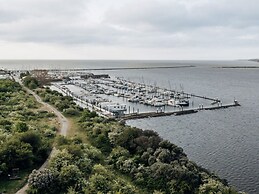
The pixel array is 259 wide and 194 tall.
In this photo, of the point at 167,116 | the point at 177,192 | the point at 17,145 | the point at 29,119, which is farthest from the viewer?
the point at 167,116

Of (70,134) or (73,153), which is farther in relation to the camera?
(70,134)

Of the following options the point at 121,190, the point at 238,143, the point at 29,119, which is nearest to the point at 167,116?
the point at 238,143

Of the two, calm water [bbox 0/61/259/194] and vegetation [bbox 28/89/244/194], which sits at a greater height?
vegetation [bbox 28/89/244/194]

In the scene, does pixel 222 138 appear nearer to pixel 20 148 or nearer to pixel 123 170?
pixel 123 170

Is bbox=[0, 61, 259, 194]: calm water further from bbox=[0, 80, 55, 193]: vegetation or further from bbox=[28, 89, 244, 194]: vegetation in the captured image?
bbox=[0, 80, 55, 193]: vegetation

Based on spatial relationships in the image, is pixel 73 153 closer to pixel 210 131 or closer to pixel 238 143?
pixel 238 143

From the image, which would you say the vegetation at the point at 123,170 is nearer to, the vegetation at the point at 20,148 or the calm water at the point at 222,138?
the vegetation at the point at 20,148

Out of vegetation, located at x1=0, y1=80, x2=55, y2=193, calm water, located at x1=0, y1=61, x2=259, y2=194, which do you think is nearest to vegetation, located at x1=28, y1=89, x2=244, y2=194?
vegetation, located at x1=0, y1=80, x2=55, y2=193

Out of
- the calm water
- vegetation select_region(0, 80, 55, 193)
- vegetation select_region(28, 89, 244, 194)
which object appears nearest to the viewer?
vegetation select_region(28, 89, 244, 194)
